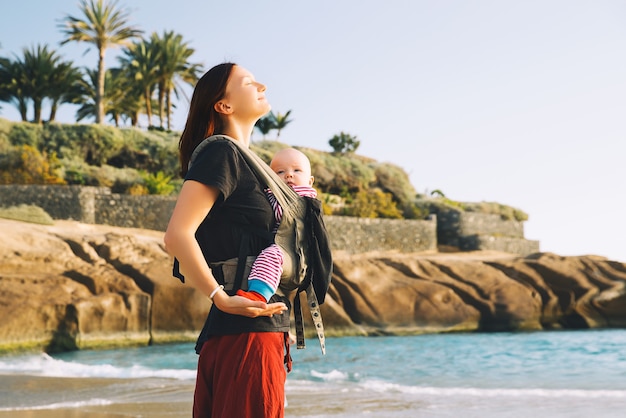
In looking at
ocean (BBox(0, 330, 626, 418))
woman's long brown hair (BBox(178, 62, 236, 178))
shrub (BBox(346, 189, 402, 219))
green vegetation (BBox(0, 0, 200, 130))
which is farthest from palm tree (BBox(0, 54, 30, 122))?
woman's long brown hair (BBox(178, 62, 236, 178))

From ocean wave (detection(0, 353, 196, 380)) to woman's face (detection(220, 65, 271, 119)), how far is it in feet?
29.6

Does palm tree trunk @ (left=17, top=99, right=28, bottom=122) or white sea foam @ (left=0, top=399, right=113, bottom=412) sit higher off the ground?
palm tree trunk @ (left=17, top=99, right=28, bottom=122)

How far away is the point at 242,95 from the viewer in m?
2.52

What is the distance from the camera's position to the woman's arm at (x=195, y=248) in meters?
2.23

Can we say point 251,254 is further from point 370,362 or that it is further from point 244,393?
point 370,362

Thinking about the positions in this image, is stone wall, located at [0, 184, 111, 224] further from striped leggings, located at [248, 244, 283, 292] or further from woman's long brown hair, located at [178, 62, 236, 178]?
striped leggings, located at [248, 244, 283, 292]

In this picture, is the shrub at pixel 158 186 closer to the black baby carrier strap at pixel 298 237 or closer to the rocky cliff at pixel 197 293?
the rocky cliff at pixel 197 293

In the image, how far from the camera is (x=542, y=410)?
7988 mm

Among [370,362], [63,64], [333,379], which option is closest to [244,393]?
[333,379]

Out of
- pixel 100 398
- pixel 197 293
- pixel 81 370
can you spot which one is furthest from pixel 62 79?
pixel 100 398

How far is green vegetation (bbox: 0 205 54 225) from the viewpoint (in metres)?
22.3

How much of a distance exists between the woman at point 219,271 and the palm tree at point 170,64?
38.2m

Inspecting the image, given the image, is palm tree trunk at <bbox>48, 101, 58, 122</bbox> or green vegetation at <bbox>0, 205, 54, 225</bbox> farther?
palm tree trunk at <bbox>48, 101, 58, 122</bbox>

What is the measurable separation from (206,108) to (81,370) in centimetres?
1017
